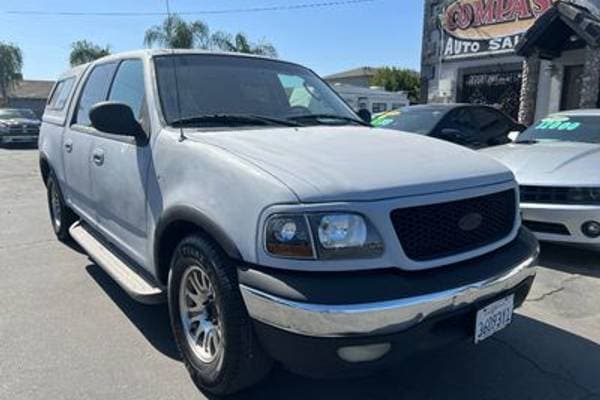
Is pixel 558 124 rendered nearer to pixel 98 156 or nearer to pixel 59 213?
pixel 98 156

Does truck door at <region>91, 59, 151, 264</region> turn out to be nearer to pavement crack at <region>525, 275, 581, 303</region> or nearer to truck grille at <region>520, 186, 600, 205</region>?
pavement crack at <region>525, 275, 581, 303</region>

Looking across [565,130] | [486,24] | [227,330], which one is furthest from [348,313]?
[486,24]

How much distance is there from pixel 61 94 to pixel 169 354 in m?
3.52

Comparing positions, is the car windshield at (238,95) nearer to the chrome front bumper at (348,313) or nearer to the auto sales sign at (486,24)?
the chrome front bumper at (348,313)

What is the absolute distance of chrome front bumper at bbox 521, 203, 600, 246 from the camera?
491 cm

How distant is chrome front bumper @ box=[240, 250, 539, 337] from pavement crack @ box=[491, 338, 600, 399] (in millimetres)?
1155

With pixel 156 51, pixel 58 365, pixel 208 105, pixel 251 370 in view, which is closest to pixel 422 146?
pixel 208 105

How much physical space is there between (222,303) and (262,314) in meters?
0.28

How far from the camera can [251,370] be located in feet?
8.52

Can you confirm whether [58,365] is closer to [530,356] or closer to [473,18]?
[530,356]

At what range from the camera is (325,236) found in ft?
7.68

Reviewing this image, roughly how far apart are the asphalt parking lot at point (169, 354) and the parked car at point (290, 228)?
1.23ft

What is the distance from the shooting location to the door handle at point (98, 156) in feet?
12.9

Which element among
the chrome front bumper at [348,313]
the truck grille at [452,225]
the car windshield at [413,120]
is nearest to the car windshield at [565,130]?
the car windshield at [413,120]
